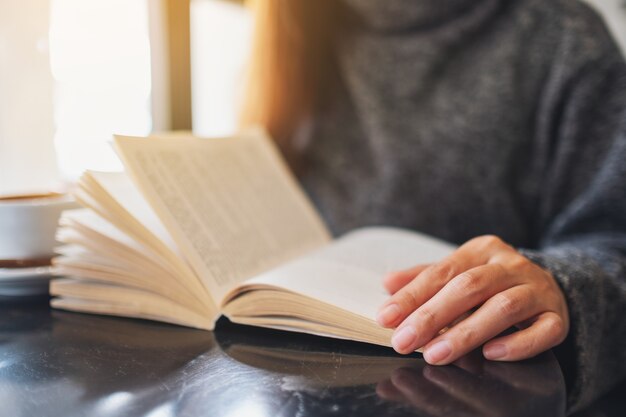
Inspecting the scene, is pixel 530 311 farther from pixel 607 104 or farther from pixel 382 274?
pixel 607 104

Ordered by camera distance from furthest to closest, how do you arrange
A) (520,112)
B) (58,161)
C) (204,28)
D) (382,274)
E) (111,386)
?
(204,28), (58,161), (520,112), (382,274), (111,386)

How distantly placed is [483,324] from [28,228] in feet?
1.55

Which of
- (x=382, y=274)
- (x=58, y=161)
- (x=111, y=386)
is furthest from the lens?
(x=58, y=161)


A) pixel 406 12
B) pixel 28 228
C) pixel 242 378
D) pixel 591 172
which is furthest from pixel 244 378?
pixel 406 12

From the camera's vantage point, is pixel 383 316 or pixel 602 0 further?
pixel 602 0

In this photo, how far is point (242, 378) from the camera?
1.44 feet

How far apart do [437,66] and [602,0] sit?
0.56 meters

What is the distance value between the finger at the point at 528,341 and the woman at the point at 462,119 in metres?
0.12

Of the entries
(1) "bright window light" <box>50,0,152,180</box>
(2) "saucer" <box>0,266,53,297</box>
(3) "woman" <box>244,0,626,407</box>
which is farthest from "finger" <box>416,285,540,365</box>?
(1) "bright window light" <box>50,0,152,180</box>

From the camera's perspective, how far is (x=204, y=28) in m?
1.45

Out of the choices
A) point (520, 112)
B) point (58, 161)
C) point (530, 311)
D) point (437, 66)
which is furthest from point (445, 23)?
point (58, 161)

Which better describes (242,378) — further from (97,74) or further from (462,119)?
(97,74)

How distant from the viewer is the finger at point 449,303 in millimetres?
454

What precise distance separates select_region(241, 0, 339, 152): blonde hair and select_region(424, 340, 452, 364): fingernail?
2.26 feet
